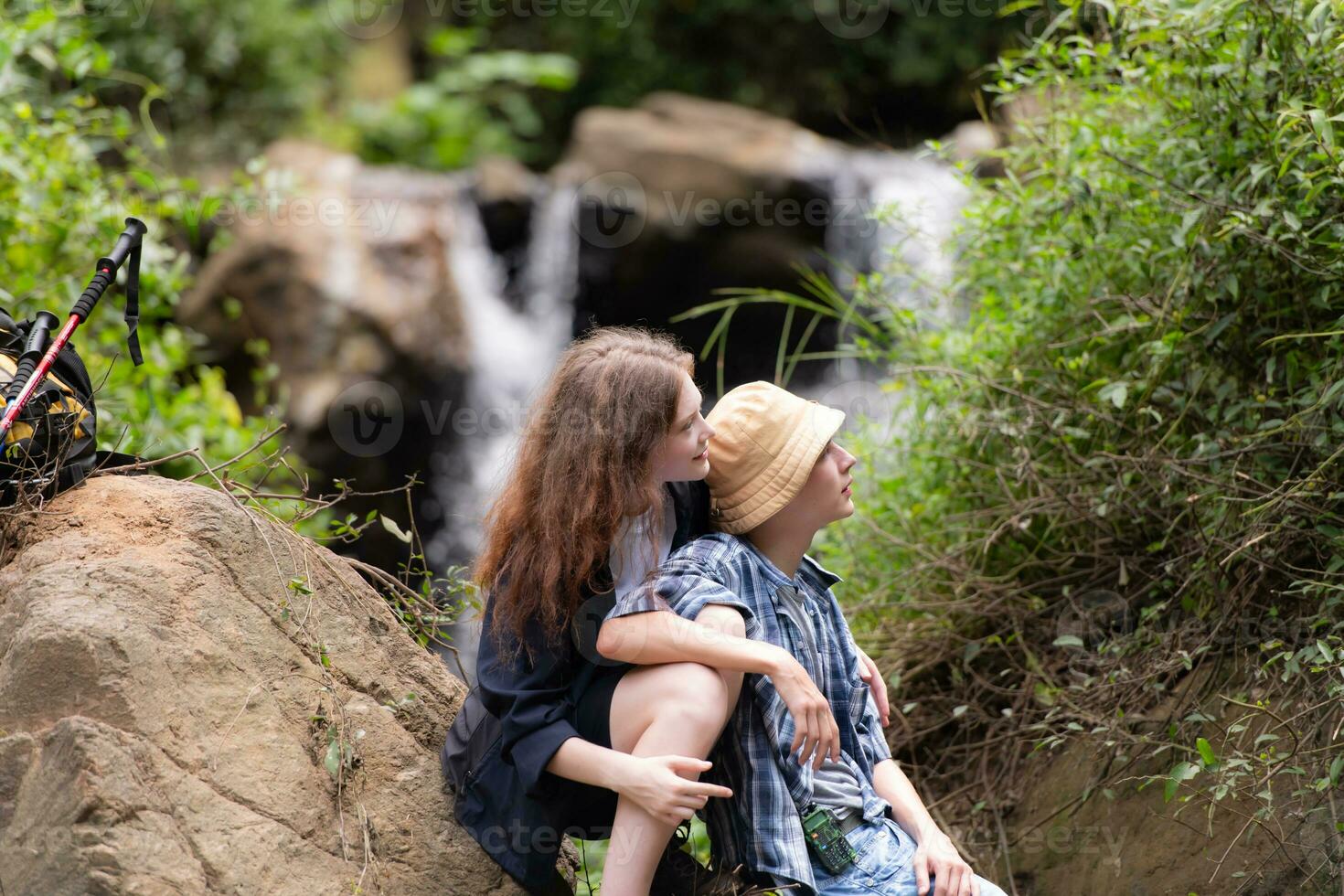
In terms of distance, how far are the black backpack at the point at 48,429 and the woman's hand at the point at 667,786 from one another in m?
1.25

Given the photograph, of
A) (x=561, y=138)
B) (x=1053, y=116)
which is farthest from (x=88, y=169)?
(x=561, y=138)

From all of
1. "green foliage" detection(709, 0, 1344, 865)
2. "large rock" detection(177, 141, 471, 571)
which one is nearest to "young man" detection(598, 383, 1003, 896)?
"green foliage" detection(709, 0, 1344, 865)

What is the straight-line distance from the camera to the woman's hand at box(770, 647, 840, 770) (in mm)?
2152

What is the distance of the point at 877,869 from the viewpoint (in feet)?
7.62

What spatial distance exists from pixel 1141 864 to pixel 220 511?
7.07 ft

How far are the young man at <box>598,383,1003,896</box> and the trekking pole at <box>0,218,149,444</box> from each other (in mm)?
1146

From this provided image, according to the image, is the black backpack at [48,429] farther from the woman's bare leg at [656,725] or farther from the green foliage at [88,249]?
the green foliage at [88,249]

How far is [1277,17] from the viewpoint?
3.01 meters

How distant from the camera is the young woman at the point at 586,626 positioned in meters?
2.19

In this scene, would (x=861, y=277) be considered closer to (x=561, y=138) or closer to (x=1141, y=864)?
(x=1141, y=864)

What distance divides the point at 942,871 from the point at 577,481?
3.18 feet

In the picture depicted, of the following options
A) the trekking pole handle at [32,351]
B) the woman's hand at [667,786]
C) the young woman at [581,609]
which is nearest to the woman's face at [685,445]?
the young woman at [581,609]

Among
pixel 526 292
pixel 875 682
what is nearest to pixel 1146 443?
pixel 875 682

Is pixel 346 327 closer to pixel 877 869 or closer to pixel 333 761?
pixel 333 761
